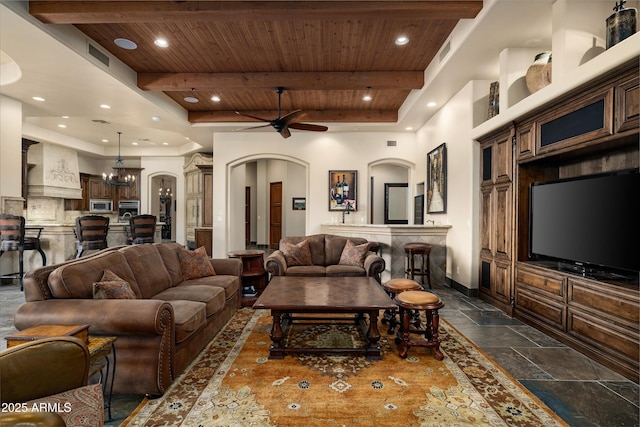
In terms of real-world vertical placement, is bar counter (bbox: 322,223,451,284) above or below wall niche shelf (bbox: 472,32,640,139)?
below

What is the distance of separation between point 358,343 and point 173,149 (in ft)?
32.1

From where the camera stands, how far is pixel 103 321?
2.11 m

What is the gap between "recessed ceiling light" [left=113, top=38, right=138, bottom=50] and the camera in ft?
13.4

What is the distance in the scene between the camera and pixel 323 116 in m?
7.04

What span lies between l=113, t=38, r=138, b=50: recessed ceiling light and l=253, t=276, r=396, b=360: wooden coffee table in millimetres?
3548

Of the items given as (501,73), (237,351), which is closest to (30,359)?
(237,351)

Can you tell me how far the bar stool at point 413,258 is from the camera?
211 inches

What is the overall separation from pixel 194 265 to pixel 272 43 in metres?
2.96

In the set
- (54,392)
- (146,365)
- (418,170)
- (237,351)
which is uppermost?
(418,170)

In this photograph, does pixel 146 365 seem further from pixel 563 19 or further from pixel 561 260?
pixel 563 19

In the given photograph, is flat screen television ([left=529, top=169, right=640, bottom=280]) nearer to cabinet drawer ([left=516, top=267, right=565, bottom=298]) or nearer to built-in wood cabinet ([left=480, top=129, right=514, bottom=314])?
cabinet drawer ([left=516, top=267, right=565, bottom=298])

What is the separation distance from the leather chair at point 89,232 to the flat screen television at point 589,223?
22.0 ft

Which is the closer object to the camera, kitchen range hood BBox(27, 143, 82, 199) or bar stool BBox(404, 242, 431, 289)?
bar stool BBox(404, 242, 431, 289)

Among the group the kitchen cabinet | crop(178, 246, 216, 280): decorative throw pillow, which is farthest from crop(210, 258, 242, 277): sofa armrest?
the kitchen cabinet
